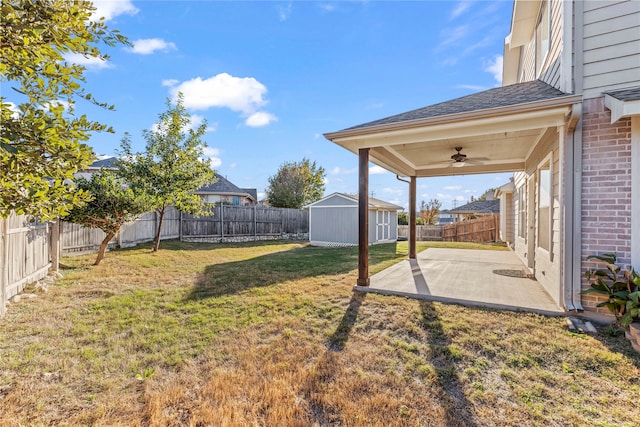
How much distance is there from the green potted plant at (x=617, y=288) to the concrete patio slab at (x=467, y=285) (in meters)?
0.56

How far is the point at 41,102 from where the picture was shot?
2.18 meters

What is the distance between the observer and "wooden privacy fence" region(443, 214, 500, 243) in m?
17.2

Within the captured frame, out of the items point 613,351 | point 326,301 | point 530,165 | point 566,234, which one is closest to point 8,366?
Result: point 326,301

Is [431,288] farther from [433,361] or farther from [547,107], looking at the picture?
[547,107]

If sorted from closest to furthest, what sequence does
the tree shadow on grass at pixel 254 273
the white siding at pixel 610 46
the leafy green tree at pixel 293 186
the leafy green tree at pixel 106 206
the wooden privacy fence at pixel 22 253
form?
the white siding at pixel 610 46
the wooden privacy fence at pixel 22 253
the tree shadow on grass at pixel 254 273
the leafy green tree at pixel 106 206
the leafy green tree at pixel 293 186

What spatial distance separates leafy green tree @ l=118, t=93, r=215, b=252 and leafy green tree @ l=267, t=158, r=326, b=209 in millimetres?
15479

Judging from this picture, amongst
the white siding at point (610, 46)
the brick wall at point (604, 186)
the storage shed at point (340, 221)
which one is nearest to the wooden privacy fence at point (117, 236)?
the storage shed at point (340, 221)

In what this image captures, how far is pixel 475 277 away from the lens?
6297 mm

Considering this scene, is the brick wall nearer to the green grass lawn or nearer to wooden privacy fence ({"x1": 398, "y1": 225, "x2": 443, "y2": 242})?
the green grass lawn

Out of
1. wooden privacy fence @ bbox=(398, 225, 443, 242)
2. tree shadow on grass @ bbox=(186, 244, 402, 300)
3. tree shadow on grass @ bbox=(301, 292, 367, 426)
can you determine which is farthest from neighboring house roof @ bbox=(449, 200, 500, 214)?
tree shadow on grass @ bbox=(301, 292, 367, 426)

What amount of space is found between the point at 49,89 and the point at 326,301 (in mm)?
4147

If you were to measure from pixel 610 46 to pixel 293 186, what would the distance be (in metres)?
24.3

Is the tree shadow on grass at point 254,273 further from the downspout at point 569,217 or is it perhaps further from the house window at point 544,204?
the downspout at point 569,217

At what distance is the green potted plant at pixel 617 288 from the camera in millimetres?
3273
